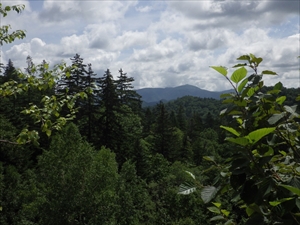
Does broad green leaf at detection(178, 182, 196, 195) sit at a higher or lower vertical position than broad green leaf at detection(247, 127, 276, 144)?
lower

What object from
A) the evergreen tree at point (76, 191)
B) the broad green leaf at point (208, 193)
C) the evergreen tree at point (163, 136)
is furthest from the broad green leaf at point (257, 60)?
the evergreen tree at point (163, 136)

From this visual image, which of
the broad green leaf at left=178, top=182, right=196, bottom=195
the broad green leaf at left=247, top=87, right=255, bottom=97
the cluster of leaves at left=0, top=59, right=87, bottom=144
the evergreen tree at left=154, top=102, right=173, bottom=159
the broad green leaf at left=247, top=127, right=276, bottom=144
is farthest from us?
the evergreen tree at left=154, top=102, right=173, bottom=159

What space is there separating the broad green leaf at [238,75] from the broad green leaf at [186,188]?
0.65 metres

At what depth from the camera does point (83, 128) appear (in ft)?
121

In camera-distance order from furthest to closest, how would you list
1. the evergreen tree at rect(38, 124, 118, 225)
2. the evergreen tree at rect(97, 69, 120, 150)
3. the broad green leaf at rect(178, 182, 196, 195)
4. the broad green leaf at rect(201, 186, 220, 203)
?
1. the evergreen tree at rect(97, 69, 120, 150)
2. the evergreen tree at rect(38, 124, 118, 225)
3. the broad green leaf at rect(178, 182, 196, 195)
4. the broad green leaf at rect(201, 186, 220, 203)

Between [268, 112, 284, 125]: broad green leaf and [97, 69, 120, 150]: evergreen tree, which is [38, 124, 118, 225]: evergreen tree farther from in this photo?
[268, 112, 284, 125]: broad green leaf

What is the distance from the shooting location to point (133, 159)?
36.7 metres

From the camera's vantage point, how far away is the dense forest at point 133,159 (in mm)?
1593

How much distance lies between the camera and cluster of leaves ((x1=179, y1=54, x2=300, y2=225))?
1469 mm

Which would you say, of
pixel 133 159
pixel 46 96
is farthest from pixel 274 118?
pixel 133 159

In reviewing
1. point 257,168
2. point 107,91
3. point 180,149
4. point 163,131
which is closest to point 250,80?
point 257,168

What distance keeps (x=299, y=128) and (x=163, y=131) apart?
43291 mm

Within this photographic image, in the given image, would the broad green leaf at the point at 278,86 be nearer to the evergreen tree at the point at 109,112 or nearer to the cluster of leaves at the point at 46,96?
the cluster of leaves at the point at 46,96

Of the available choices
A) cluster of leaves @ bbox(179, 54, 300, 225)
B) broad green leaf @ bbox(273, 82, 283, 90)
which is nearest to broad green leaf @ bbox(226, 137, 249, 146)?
cluster of leaves @ bbox(179, 54, 300, 225)
